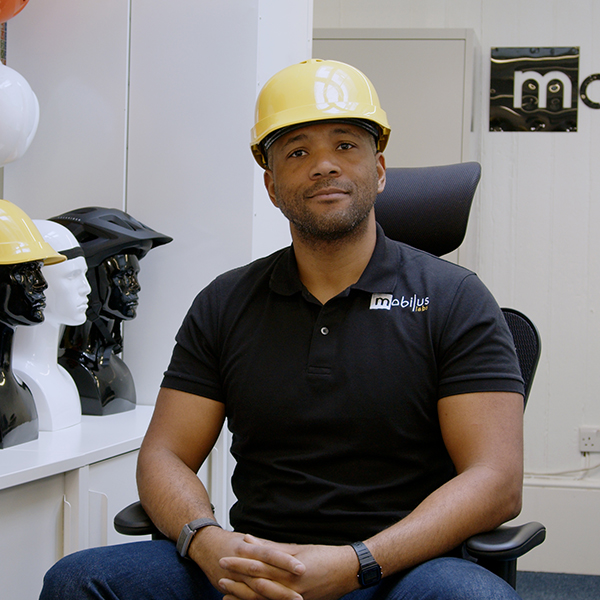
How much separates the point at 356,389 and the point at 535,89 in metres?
2.40

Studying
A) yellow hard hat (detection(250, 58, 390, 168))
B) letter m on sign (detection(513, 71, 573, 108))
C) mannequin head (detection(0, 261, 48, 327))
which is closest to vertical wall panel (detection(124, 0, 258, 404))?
mannequin head (detection(0, 261, 48, 327))

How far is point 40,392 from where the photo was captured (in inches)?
71.8

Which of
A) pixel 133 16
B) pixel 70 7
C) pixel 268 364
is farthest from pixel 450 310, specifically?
pixel 70 7

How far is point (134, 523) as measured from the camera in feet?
4.12

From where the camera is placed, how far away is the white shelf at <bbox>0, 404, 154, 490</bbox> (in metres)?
1.44

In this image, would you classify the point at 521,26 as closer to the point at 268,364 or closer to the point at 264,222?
the point at 264,222

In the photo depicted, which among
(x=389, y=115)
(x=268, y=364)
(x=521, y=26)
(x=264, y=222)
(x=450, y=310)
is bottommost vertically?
(x=268, y=364)

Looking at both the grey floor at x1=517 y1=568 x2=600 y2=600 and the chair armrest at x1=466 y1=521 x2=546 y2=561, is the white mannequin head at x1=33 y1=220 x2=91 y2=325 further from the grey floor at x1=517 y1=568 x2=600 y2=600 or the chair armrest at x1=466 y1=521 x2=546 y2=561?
the grey floor at x1=517 y1=568 x2=600 y2=600

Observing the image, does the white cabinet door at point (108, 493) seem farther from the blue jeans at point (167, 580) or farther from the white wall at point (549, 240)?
the white wall at point (549, 240)

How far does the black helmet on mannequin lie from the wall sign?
1.87 metres

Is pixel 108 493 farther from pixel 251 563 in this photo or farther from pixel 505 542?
pixel 505 542

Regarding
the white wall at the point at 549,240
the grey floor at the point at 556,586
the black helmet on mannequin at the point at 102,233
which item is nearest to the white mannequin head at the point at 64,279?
the black helmet on mannequin at the point at 102,233

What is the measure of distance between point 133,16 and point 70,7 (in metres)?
0.23

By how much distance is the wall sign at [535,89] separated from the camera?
3.16 m
